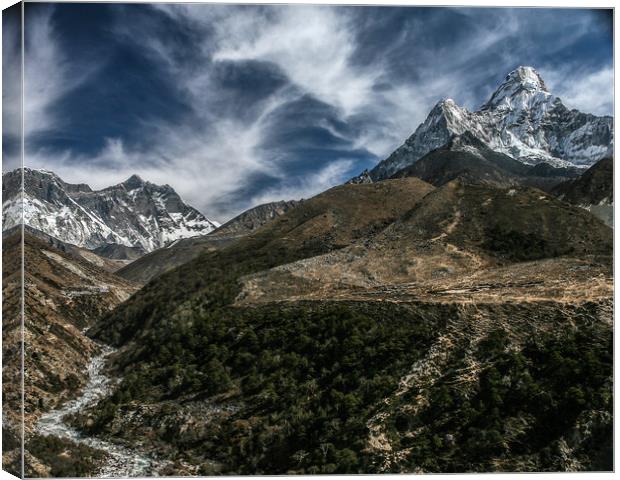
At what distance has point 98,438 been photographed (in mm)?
17422

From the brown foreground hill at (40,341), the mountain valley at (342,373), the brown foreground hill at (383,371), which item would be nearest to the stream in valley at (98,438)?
the mountain valley at (342,373)

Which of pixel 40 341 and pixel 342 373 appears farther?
pixel 40 341

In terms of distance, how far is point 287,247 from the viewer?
47312 millimetres

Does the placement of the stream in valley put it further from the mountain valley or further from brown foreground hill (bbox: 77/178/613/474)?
brown foreground hill (bbox: 77/178/613/474)

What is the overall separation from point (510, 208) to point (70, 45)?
3385 centimetres

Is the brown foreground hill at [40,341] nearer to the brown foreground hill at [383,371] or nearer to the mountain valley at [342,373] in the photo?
the mountain valley at [342,373]

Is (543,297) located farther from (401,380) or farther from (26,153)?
(26,153)

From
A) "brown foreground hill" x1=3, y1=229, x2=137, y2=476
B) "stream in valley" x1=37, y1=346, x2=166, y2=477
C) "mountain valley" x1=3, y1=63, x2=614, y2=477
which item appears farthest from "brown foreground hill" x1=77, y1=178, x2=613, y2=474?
"brown foreground hill" x1=3, y1=229, x2=137, y2=476

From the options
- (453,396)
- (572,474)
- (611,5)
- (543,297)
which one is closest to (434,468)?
(453,396)

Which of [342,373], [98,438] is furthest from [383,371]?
[98,438]

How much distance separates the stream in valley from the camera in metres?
14.7

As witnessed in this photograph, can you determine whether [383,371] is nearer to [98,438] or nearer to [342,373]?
[342,373]

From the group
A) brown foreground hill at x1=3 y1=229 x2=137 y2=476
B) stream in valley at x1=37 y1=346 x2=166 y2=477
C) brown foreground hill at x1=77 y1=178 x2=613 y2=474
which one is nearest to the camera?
brown foreground hill at x1=77 y1=178 x2=613 y2=474

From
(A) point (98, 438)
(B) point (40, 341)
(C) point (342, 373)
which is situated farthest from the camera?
(B) point (40, 341)
